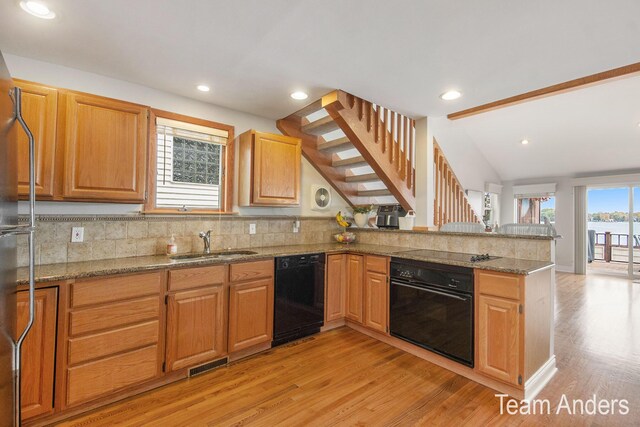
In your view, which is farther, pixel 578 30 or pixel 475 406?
pixel 475 406

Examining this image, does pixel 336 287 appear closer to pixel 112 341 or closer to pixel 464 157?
pixel 112 341

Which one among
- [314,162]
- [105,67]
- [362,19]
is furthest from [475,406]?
[105,67]

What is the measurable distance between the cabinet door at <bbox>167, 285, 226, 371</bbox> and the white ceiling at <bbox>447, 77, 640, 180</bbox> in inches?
202

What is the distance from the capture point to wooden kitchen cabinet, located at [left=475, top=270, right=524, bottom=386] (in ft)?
6.78

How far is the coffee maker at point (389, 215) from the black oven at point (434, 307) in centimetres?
85

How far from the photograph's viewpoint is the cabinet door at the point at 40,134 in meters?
1.91

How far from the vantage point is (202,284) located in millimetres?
2383

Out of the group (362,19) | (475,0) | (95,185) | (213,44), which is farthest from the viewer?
(95,185)

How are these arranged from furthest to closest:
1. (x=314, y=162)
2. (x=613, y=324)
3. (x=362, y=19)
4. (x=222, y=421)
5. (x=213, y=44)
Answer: (x=314, y=162) → (x=613, y=324) → (x=213, y=44) → (x=222, y=421) → (x=362, y=19)

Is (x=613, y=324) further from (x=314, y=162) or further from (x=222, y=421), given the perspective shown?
(x=222, y=421)

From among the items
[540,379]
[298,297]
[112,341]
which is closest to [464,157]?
[540,379]

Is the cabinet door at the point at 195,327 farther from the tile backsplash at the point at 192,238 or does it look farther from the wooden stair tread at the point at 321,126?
the wooden stair tread at the point at 321,126

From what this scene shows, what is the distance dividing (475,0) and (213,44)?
155 cm

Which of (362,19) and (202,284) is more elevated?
(362,19)
